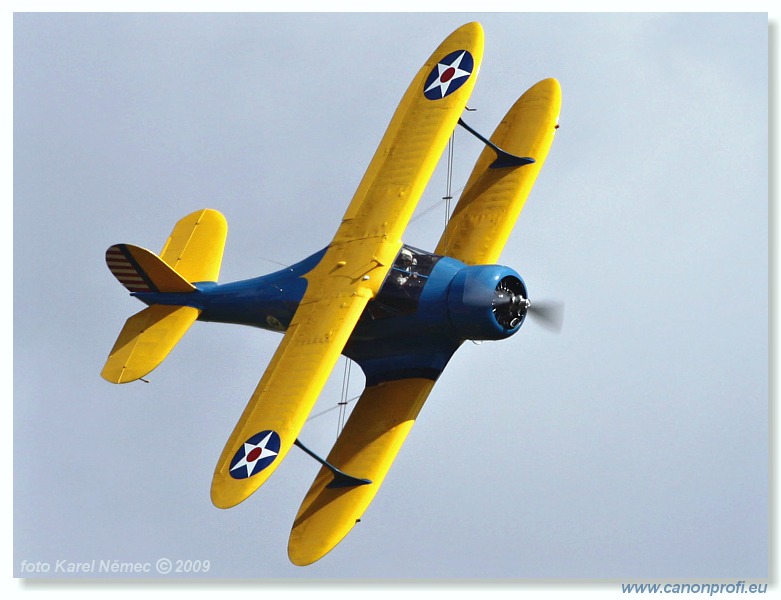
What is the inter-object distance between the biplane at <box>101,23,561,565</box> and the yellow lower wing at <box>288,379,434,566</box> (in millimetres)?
20

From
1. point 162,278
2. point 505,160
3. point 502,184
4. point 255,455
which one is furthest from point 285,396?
point 505,160

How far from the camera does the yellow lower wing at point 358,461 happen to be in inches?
1160

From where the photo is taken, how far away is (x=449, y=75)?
31359 millimetres

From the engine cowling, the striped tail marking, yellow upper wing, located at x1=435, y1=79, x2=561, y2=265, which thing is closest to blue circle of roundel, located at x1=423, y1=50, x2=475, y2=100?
yellow upper wing, located at x1=435, y1=79, x2=561, y2=265

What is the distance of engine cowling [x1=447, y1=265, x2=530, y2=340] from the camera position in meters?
29.2

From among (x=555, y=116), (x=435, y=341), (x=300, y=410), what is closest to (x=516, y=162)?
(x=555, y=116)

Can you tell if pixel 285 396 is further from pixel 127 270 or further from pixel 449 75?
pixel 449 75

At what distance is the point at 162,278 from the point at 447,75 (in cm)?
525

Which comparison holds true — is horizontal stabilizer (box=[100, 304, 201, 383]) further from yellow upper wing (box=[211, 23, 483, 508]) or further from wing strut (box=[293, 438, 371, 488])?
wing strut (box=[293, 438, 371, 488])

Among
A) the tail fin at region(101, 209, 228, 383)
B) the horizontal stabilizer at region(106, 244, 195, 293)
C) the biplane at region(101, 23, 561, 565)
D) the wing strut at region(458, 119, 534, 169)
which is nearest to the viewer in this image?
the biplane at region(101, 23, 561, 565)

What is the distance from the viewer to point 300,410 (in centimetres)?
2839

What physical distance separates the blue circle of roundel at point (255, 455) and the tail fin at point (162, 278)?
3.55 m

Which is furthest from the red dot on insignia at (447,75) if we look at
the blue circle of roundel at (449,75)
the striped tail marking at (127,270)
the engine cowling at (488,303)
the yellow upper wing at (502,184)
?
the striped tail marking at (127,270)

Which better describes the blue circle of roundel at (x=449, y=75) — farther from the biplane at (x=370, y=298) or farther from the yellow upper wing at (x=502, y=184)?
the yellow upper wing at (x=502, y=184)
